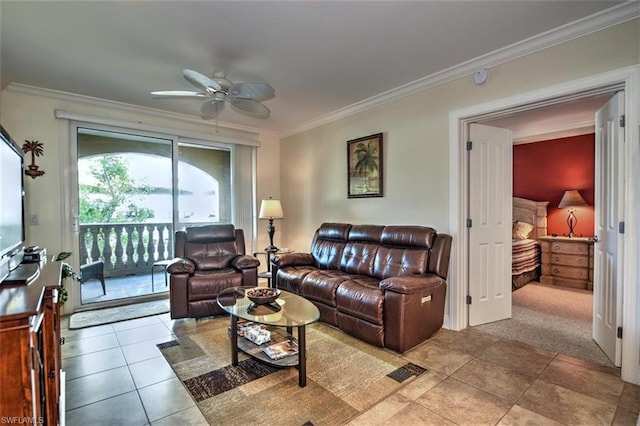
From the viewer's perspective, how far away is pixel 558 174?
5156 mm

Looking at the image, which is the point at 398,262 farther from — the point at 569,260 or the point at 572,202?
the point at 572,202

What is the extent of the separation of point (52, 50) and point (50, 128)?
50.9 inches

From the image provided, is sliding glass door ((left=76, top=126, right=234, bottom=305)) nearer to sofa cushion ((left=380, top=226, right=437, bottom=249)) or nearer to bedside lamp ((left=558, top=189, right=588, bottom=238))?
sofa cushion ((left=380, top=226, right=437, bottom=249))

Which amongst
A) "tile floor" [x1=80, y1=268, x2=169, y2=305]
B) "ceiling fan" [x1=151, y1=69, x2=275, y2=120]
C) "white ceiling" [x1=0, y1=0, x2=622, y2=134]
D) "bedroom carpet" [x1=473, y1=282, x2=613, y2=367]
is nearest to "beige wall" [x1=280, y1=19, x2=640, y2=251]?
"white ceiling" [x1=0, y1=0, x2=622, y2=134]

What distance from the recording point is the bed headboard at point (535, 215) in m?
5.25

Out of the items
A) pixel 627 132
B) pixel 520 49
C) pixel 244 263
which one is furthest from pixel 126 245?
pixel 627 132

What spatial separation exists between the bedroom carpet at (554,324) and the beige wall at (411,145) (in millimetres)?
1227

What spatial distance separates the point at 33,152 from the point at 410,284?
13.5 ft

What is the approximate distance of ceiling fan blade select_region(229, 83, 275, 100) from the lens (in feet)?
8.07

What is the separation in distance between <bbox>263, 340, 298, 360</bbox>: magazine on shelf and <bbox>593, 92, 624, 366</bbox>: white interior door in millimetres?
2359

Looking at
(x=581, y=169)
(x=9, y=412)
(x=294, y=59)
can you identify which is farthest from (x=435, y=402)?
(x=581, y=169)

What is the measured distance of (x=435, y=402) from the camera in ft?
6.27

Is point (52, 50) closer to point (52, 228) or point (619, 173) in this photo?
point (52, 228)

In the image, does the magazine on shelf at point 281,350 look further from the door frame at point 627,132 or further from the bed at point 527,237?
the bed at point 527,237
